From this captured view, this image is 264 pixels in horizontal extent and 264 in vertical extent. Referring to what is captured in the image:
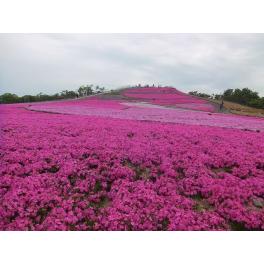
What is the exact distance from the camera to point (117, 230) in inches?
253

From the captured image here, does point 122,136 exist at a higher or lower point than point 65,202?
higher

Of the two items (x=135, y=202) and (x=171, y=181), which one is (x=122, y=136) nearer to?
(x=171, y=181)

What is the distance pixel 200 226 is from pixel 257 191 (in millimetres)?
2935

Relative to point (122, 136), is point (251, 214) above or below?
below

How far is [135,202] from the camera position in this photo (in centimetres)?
734

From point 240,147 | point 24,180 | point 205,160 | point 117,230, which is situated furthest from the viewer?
point 240,147

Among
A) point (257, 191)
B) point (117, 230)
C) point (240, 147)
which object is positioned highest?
point (240, 147)

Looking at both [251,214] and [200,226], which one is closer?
[200,226]

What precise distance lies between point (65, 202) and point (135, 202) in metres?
1.93

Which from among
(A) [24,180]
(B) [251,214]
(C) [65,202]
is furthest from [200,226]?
(A) [24,180]

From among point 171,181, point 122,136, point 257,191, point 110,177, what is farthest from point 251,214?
point 122,136

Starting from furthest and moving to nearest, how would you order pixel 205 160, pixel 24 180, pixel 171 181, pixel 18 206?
pixel 205 160, pixel 171 181, pixel 24 180, pixel 18 206

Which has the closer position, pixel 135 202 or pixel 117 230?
pixel 117 230

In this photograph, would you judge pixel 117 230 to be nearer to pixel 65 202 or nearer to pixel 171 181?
pixel 65 202
